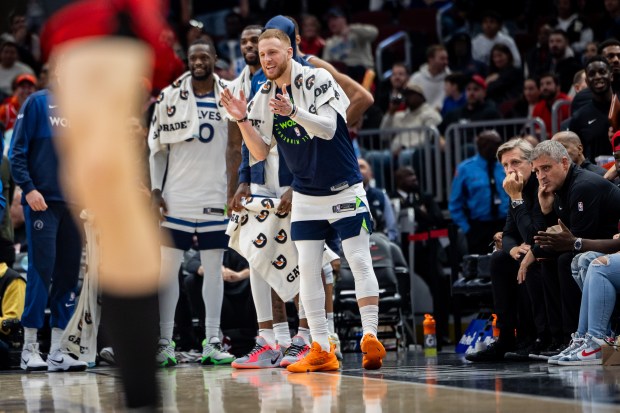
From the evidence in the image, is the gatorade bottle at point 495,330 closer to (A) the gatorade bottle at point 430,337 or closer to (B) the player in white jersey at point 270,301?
(A) the gatorade bottle at point 430,337

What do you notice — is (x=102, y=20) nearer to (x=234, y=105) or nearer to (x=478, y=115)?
(x=234, y=105)

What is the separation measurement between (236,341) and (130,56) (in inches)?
228

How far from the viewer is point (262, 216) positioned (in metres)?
7.43

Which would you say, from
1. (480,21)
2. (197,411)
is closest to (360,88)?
(197,411)

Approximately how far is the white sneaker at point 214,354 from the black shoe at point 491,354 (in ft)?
5.78

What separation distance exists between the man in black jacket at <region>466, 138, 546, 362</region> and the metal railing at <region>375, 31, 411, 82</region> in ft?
25.8

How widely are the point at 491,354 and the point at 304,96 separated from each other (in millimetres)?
2296

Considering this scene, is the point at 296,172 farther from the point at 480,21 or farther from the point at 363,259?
the point at 480,21

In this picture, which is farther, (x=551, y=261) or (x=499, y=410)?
(x=551, y=261)

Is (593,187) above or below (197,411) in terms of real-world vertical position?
above

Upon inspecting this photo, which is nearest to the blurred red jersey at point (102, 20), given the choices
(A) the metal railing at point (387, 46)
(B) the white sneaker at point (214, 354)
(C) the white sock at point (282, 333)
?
(C) the white sock at point (282, 333)

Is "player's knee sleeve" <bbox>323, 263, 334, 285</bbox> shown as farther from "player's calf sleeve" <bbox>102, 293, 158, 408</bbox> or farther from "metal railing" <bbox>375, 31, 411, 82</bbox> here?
"metal railing" <bbox>375, 31, 411, 82</bbox>

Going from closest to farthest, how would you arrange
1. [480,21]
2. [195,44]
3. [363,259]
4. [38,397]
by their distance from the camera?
[38,397]
[363,259]
[195,44]
[480,21]

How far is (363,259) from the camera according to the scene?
650 cm
